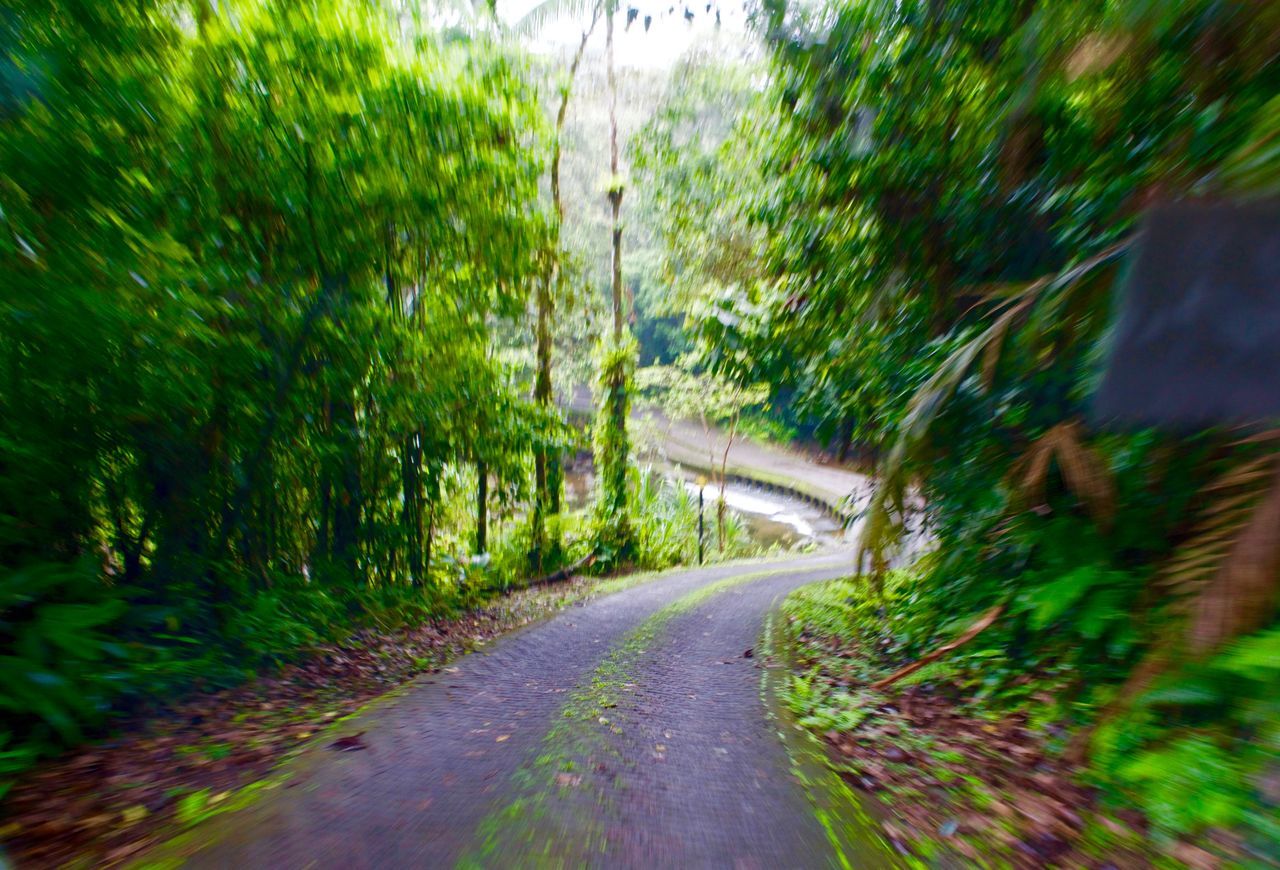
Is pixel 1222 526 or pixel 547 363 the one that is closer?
pixel 1222 526

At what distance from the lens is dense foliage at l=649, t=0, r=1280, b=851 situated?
8.20 feet

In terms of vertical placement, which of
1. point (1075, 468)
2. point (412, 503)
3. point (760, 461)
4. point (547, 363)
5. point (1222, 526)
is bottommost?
point (1222, 526)

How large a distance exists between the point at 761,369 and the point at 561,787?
14.8 ft

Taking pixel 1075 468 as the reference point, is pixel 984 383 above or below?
above

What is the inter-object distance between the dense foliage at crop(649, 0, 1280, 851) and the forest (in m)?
0.02

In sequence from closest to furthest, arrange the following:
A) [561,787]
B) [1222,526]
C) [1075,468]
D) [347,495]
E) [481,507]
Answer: [1222,526] → [561,787] → [1075,468] → [347,495] → [481,507]

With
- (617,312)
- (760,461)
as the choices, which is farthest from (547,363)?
(760,461)

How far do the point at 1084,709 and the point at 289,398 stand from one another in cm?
518

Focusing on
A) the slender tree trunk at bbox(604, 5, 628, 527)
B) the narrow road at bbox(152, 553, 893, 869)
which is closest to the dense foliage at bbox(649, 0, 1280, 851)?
the narrow road at bbox(152, 553, 893, 869)

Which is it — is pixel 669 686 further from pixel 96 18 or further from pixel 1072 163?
pixel 96 18

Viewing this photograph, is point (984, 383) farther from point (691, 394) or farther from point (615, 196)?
point (691, 394)

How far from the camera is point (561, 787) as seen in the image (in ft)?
10.0

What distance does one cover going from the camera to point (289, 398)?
4918 mm

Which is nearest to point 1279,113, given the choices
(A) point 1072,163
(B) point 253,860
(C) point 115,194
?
(A) point 1072,163
